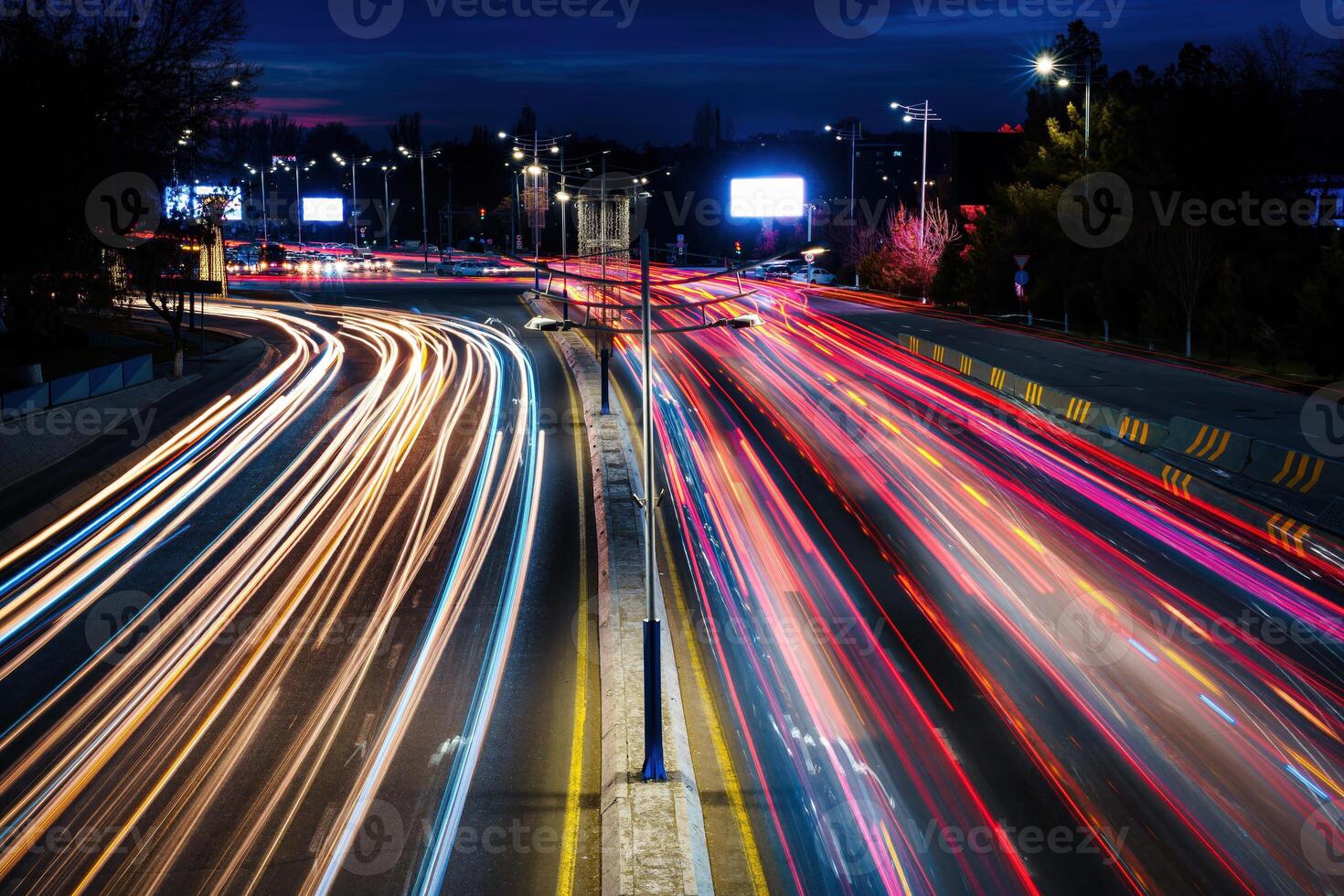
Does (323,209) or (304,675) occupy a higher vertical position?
(323,209)

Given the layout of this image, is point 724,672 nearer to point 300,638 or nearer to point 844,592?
point 844,592

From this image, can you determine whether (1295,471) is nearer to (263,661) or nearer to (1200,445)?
(1200,445)

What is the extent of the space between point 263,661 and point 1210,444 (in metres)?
17.4

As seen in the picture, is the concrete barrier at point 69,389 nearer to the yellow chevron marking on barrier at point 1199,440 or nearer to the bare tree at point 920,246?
the yellow chevron marking on barrier at point 1199,440

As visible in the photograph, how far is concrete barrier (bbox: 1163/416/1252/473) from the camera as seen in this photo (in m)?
21.5

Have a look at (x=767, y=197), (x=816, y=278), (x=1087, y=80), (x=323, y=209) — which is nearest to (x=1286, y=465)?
(x=1087, y=80)

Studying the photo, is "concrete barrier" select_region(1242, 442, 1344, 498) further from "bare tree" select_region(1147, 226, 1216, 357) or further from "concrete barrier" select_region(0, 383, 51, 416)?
"concrete barrier" select_region(0, 383, 51, 416)

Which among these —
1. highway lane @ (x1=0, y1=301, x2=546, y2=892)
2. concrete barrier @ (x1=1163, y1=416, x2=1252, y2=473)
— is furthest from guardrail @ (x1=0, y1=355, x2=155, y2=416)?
concrete barrier @ (x1=1163, y1=416, x2=1252, y2=473)

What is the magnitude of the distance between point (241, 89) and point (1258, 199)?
3500 centimetres

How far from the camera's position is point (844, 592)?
16.3 meters

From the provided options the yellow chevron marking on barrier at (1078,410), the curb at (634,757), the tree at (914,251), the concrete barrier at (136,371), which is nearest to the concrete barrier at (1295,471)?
the yellow chevron marking on barrier at (1078,410)

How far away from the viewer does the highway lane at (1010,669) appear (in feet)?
32.7

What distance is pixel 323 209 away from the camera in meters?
117

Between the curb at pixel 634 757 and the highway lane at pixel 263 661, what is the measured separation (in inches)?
52.5
